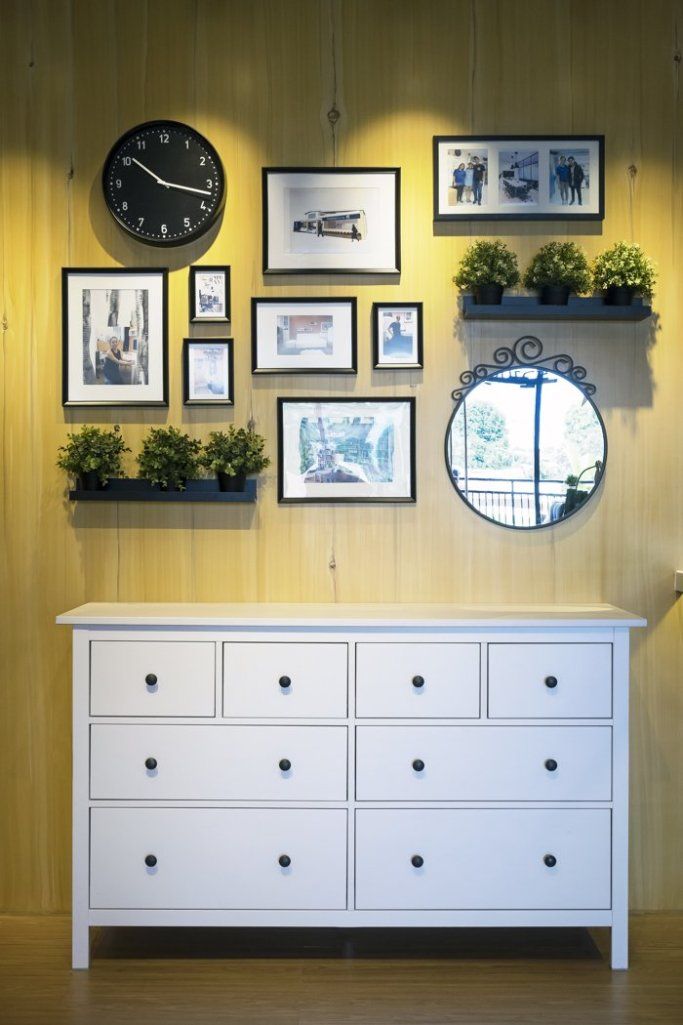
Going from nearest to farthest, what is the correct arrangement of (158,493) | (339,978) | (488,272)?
(339,978) → (488,272) → (158,493)

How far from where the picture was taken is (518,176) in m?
2.93

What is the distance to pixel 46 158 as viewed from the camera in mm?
2955

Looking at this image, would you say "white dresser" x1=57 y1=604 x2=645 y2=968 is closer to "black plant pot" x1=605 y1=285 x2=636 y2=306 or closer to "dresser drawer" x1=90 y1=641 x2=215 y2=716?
"dresser drawer" x1=90 y1=641 x2=215 y2=716

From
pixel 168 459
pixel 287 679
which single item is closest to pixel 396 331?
pixel 168 459

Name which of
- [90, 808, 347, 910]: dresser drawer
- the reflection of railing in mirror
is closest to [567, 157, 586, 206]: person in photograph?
the reflection of railing in mirror

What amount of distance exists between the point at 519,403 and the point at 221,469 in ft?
3.42

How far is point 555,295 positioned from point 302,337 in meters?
0.85

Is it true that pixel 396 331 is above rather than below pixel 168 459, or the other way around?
above

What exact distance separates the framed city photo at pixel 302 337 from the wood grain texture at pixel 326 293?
52 millimetres

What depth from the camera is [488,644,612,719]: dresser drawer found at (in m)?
2.57

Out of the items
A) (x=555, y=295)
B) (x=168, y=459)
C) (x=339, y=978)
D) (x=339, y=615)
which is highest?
(x=555, y=295)

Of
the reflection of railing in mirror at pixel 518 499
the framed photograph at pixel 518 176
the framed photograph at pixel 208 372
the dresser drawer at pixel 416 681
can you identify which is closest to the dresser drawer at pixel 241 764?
the dresser drawer at pixel 416 681

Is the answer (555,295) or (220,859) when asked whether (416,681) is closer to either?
(220,859)

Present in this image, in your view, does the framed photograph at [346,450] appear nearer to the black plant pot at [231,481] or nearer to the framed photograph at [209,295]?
the black plant pot at [231,481]
